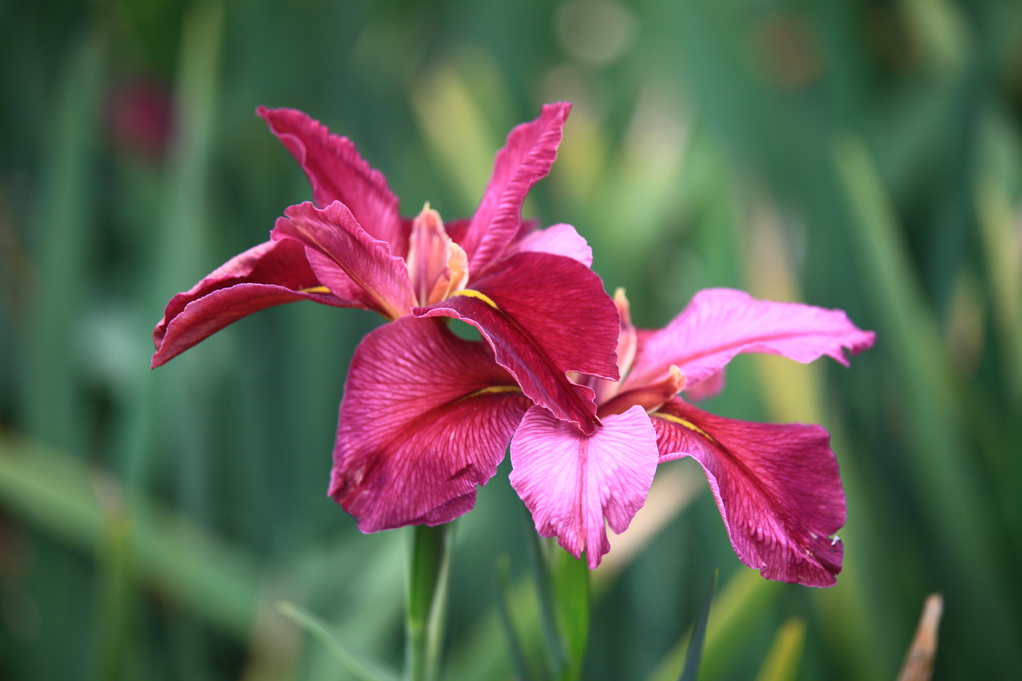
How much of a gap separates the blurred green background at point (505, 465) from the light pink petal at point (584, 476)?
21 cm

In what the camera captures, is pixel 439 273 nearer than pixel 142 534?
Yes

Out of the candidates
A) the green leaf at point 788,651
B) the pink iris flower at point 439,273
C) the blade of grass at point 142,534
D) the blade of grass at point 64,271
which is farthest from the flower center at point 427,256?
the blade of grass at point 64,271

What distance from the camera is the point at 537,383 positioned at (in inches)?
8.3

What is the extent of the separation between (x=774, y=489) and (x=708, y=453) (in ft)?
0.07

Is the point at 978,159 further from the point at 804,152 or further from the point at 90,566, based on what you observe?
the point at 90,566

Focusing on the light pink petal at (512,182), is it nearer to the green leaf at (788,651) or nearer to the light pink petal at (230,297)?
the light pink petal at (230,297)

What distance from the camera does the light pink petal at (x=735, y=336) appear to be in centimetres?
27

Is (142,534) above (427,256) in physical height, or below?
below

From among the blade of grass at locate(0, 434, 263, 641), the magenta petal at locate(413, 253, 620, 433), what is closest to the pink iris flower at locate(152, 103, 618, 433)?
the magenta petal at locate(413, 253, 620, 433)

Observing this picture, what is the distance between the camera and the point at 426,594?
0.85ft

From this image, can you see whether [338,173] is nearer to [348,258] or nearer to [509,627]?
[348,258]

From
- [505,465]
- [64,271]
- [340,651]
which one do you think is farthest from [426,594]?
[64,271]

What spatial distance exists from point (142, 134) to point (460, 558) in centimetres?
85

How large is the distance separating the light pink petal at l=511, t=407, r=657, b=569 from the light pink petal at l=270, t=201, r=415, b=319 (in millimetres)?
63
